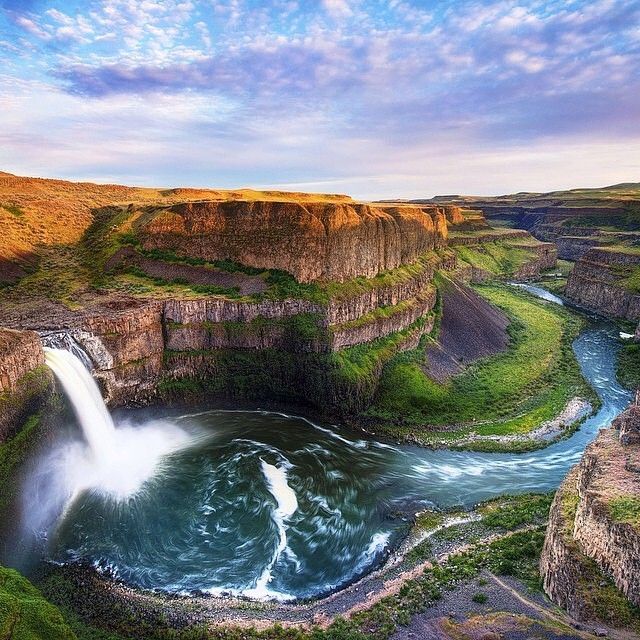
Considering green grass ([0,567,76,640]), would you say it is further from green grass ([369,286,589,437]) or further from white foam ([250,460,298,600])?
green grass ([369,286,589,437])

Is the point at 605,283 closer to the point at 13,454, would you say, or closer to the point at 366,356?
the point at 366,356

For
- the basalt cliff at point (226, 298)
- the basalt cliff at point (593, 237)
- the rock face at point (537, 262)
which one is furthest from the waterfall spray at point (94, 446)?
the rock face at point (537, 262)

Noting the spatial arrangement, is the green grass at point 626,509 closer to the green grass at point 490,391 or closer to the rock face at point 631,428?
the rock face at point 631,428

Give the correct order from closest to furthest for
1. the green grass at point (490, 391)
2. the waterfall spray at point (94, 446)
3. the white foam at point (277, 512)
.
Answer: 1. the white foam at point (277, 512)
2. the waterfall spray at point (94, 446)
3. the green grass at point (490, 391)

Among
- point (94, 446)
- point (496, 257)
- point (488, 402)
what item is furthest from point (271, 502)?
point (496, 257)

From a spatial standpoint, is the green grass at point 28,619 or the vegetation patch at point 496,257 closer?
the green grass at point 28,619

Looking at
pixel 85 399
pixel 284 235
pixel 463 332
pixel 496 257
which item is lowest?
pixel 463 332

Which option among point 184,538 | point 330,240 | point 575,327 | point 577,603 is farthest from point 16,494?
point 575,327
